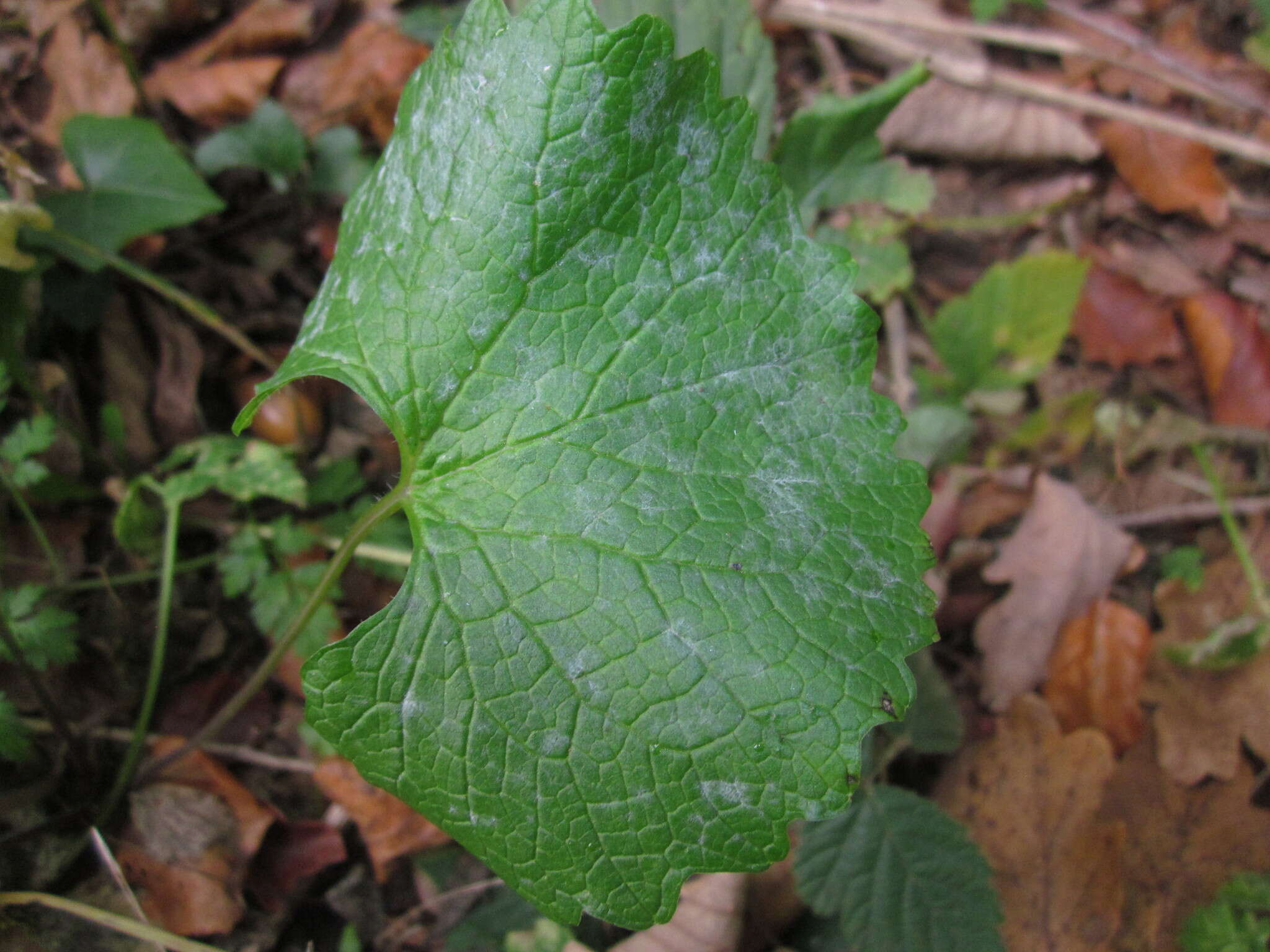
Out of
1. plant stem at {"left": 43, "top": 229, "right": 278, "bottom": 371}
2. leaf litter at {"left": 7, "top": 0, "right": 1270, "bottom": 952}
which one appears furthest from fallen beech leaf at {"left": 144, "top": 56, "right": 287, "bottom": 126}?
plant stem at {"left": 43, "top": 229, "right": 278, "bottom": 371}

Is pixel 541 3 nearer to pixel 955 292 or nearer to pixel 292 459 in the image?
pixel 292 459

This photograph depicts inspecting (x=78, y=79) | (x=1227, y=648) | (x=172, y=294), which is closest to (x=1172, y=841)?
(x=1227, y=648)

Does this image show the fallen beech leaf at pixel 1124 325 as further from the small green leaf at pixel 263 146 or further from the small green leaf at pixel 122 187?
the small green leaf at pixel 122 187

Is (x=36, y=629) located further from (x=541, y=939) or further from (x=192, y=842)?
(x=541, y=939)

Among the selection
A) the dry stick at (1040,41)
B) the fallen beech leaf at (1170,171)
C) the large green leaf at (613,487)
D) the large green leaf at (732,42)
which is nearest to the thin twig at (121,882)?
the large green leaf at (613,487)

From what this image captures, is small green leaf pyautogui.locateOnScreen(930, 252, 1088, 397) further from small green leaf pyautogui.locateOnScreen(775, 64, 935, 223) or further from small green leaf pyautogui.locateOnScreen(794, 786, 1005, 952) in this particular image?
small green leaf pyautogui.locateOnScreen(794, 786, 1005, 952)

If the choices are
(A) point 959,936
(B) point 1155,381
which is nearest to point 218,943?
(A) point 959,936
